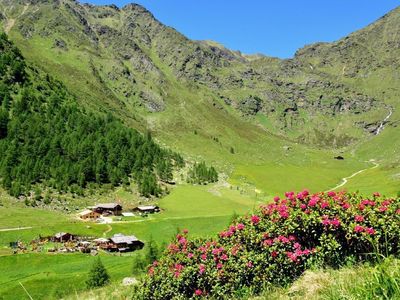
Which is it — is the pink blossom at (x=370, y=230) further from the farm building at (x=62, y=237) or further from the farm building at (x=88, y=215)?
the farm building at (x=88, y=215)

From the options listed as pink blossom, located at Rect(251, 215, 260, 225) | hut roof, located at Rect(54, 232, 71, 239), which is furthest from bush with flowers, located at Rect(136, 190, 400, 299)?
hut roof, located at Rect(54, 232, 71, 239)

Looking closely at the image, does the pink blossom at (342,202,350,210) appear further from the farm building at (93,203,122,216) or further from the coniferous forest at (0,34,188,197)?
the coniferous forest at (0,34,188,197)

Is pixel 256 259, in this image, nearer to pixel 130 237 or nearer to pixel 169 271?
pixel 169 271

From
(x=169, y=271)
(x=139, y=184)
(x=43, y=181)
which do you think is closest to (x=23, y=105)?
(x=43, y=181)

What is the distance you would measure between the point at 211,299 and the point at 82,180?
13520cm

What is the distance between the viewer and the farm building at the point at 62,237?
91869mm

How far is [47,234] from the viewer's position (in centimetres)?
9444

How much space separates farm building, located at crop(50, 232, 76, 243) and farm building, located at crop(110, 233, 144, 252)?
11312mm

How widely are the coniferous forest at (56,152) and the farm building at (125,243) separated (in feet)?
Result: 165

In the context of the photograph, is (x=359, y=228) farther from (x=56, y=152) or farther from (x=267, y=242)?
(x=56, y=152)

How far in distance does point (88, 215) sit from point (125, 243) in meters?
33.9

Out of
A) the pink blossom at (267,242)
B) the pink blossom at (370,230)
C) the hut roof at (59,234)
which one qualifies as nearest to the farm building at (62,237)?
the hut roof at (59,234)

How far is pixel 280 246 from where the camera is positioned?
17.5 metres

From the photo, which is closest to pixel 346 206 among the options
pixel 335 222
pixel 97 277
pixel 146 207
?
pixel 335 222
